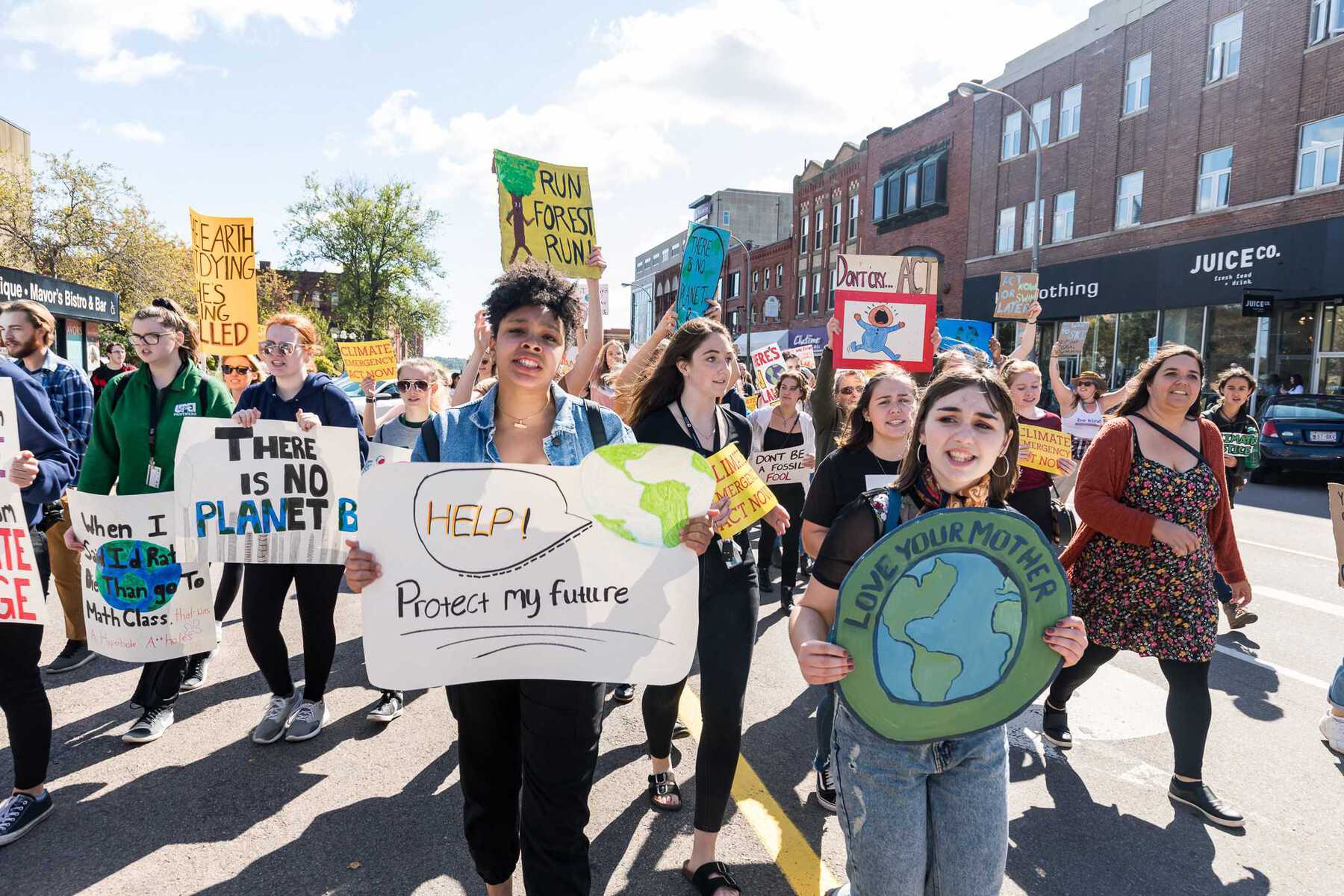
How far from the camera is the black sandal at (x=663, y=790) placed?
3271 mm

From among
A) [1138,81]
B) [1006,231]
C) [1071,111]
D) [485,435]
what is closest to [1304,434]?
[1138,81]

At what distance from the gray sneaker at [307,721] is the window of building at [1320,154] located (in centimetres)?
2320

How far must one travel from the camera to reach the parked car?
1339cm

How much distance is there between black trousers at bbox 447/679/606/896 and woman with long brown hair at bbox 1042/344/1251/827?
2.52 metres

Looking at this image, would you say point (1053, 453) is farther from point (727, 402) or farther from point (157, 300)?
point (157, 300)

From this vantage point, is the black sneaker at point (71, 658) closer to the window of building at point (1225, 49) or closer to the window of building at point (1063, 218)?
the window of building at point (1225, 49)

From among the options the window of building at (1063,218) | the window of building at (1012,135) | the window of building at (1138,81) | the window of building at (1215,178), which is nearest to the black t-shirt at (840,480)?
the window of building at (1215,178)

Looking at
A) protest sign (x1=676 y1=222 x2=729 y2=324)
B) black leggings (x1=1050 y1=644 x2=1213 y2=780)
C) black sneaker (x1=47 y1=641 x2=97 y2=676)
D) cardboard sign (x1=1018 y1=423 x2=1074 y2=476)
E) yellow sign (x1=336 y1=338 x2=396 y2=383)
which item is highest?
protest sign (x1=676 y1=222 x2=729 y2=324)

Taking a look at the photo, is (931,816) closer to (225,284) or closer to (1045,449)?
(1045,449)

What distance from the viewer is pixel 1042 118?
27.2 m

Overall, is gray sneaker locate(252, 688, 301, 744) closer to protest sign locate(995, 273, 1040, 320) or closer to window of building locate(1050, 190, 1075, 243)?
protest sign locate(995, 273, 1040, 320)

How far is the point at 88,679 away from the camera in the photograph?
466 centimetres

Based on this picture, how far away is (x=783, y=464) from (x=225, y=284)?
15.8 ft

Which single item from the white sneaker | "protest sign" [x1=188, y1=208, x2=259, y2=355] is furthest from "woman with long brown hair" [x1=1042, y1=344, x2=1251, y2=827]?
"protest sign" [x1=188, y1=208, x2=259, y2=355]
